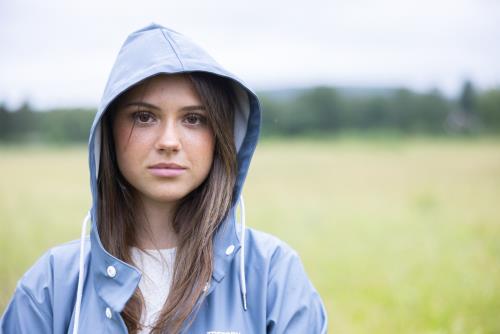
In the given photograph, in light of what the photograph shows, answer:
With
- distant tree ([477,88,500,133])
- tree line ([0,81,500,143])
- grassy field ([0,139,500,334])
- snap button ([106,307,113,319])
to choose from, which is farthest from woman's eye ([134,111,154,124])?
distant tree ([477,88,500,133])

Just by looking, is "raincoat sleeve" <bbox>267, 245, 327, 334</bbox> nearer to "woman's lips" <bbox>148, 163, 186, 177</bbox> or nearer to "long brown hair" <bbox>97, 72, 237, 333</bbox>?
"long brown hair" <bbox>97, 72, 237, 333</bbox>

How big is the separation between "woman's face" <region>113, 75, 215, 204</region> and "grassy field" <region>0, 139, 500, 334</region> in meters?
3.04

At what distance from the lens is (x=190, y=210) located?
6.94 feet

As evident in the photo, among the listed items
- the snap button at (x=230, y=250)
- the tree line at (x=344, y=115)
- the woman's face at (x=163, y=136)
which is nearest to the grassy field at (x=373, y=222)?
the tree line at (x=344, y=115)

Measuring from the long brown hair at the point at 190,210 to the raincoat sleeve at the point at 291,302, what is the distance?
0.94 feet

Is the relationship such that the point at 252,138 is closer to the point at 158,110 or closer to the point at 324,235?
the point at 158,110

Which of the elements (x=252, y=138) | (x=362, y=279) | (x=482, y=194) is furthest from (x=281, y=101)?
(x=252, y=138)

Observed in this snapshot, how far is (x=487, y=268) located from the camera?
17.3ft

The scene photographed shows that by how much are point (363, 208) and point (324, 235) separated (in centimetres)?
155

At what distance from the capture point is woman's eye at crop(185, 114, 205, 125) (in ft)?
6.43

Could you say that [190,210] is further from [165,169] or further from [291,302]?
[291,302]

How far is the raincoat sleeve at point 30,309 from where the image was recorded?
189 cm

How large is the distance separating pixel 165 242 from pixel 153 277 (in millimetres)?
167

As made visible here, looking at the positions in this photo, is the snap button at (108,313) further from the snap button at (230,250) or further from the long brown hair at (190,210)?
the snap button at (230,250)
